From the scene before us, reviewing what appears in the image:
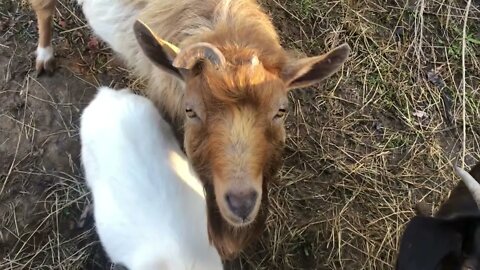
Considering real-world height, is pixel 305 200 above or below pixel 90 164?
below

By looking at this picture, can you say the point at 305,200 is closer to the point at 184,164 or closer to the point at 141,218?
the point at 184,164

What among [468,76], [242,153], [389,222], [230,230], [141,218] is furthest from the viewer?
[468,76]

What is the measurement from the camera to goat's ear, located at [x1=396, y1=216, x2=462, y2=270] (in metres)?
3.43

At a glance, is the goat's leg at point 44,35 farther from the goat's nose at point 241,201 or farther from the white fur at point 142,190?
the goat's nose at point 241,201

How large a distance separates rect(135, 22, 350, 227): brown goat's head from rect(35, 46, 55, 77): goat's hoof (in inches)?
67.9

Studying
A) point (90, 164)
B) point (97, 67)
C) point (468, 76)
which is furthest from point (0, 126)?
point (468, 76)

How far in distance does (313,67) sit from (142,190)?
110cm

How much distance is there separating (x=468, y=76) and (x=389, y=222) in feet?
4.84

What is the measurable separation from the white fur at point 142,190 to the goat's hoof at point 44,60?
3.68 feet

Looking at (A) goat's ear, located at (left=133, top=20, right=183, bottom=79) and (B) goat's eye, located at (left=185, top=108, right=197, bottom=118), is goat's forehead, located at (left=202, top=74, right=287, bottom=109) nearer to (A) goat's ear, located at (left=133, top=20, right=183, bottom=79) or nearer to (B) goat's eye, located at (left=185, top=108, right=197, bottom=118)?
(B) goat's eye, located at (left=185, top=108, right=197, bottom=118)

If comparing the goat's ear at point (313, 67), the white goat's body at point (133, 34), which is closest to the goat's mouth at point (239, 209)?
the goat's ear at point (313, 67)

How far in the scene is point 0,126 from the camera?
476 cm

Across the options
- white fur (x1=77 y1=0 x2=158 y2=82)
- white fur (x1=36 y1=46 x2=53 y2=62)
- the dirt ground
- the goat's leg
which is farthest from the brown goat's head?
white fur (x1=36 y1=46 x2=53 y2=62)

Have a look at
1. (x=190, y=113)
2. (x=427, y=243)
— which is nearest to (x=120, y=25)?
(x=190, y=113)
